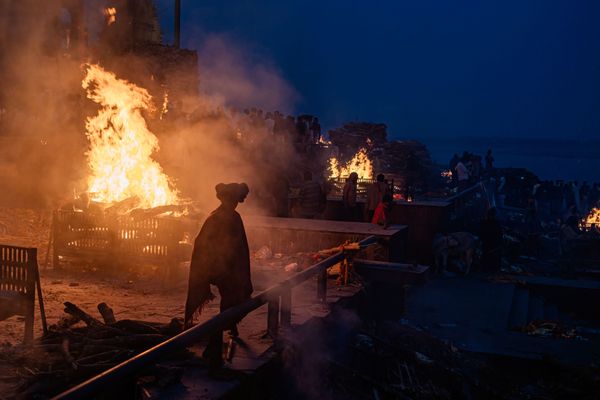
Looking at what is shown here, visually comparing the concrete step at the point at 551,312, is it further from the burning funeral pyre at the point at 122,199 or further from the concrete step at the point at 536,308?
the burning funeral pyre at the point at 122,199

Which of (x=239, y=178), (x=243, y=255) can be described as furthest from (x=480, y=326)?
(x=239, y=178)

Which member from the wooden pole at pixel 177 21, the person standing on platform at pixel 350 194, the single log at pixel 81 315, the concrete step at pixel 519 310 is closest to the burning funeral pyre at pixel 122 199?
the single log at pixel 81 315

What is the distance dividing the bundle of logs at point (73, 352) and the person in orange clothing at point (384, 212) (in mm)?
6594

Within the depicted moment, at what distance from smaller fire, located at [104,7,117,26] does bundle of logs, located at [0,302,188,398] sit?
29.0 m

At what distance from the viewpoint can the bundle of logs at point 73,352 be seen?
5.00 metres

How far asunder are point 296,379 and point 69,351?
8.14 ft

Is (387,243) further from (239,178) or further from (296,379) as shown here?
(239,178)

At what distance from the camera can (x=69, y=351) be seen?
18.4 ft

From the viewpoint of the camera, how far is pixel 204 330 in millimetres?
4688

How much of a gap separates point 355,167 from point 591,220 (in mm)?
12374

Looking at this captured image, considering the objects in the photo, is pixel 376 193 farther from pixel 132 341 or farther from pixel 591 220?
pixel 591 220

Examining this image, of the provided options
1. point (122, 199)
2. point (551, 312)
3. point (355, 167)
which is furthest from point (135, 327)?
point (355, 167)

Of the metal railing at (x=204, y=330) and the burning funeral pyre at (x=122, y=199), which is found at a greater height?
the burning funeral pyre at (x=122, y=199)

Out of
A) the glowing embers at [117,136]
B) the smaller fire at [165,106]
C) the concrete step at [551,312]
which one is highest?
the smaller fire at [165,106]
